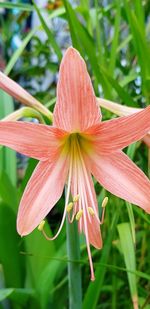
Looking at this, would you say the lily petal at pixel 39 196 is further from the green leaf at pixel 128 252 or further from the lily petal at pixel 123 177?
the green leaf at pixel 128 252

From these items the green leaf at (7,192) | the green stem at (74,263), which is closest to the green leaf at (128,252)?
the green stem at (74,263)

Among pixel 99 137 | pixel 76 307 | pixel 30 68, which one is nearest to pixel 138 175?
pixel 99 137

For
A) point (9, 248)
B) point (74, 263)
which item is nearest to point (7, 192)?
point (9, 248)

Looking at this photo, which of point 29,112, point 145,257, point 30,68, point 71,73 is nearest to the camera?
point 71,73

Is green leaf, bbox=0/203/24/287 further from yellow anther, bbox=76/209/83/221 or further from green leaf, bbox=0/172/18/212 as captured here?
yellow anther, bbox=76/209/83/221

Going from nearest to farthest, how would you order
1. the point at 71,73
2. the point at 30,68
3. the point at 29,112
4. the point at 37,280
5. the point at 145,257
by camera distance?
the point at 71,73
the point at 29,112
the point at 37,280
the point at 145,257
the point at 30,68

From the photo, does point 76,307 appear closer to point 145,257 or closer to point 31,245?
point 31,245

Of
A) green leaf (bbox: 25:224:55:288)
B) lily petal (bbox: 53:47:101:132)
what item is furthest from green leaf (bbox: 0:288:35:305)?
lily petal (bbox: 53:47:101:132)
